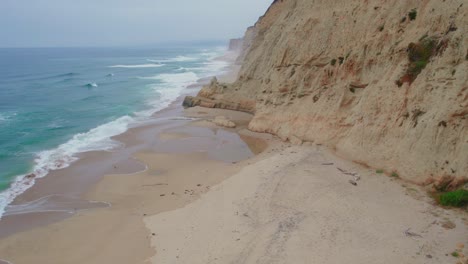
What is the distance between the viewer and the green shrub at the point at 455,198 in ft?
41.1

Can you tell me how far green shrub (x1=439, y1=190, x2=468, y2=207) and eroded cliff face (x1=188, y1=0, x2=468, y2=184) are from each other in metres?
0.76

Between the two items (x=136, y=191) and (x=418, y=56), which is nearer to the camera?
(x=418, y=56)

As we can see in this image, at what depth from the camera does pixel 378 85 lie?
17578 millimetres

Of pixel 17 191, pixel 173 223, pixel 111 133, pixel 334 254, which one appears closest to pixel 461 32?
pixel 334 254

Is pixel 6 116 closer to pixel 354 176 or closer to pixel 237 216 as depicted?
pixel 237 216

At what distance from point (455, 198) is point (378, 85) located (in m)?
6.61

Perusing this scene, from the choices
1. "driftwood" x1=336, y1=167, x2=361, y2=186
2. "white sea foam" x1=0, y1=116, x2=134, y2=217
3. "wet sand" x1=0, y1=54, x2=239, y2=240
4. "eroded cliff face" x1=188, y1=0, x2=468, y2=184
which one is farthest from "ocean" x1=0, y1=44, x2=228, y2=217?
"driftwood" x1=336, y1=167, x2=361, y2=186

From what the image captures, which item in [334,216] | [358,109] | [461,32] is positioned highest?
[461,32]

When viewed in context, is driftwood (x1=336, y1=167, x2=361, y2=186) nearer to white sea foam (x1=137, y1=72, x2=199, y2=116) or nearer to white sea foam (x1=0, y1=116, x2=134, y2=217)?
white sea foam (x1=0, y1=116, x2=134, y2=217)

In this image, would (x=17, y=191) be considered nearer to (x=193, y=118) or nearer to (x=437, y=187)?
(x=193, y=118)

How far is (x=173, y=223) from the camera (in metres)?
14.2

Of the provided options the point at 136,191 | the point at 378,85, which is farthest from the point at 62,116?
the point at 378,85

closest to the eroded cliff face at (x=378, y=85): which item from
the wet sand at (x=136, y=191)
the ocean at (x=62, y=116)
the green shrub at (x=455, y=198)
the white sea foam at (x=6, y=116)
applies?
the green shrub at (x=455, y=198)

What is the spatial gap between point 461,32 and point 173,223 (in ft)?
42.7
